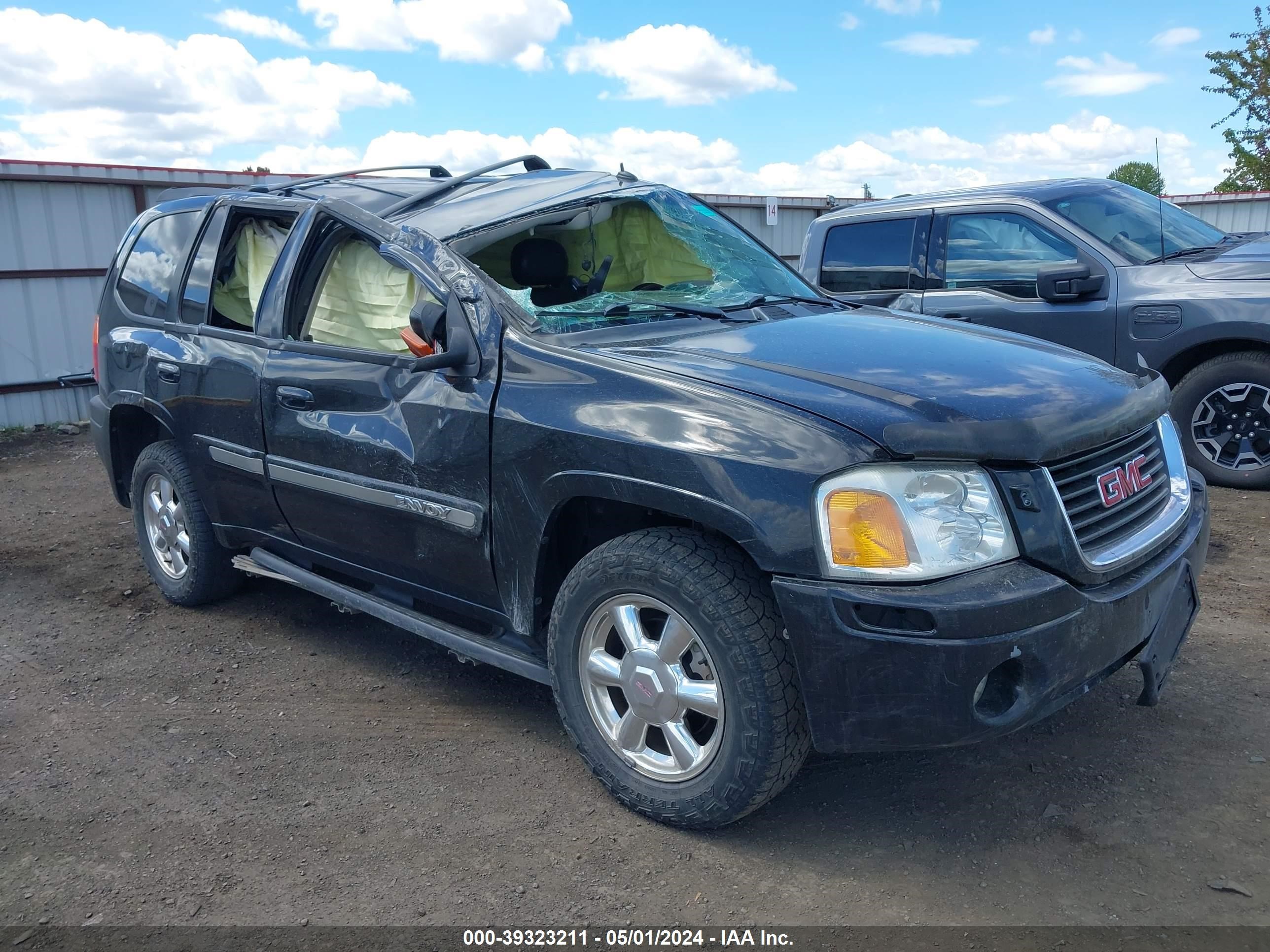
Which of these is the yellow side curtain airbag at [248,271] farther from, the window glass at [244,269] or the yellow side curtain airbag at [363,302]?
the yellow side curtain airbag at [363,302]

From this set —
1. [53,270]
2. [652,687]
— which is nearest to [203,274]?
[652,687]

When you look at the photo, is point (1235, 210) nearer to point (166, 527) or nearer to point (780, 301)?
point (780, 301)

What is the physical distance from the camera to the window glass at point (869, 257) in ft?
22.6

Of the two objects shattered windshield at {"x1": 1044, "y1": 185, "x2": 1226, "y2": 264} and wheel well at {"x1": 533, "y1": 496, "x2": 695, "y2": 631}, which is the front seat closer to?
wheel well at {"x1": 533, "y1": 496, "x2": 695, "y2": 631}

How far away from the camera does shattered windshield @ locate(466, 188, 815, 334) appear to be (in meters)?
3.49

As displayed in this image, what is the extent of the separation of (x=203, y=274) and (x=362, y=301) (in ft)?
3.66

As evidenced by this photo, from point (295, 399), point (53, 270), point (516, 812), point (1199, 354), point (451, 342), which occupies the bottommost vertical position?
point (516, 812)

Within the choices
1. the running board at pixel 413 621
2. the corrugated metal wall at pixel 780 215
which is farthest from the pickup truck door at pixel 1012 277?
the corrugated metal wall at pixel 780 215

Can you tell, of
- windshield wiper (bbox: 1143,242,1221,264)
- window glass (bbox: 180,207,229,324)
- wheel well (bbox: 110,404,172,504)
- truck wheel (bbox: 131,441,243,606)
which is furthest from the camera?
windshield wiper (bbox: 1143,242,1221,264)

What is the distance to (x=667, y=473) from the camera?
8.72 feet

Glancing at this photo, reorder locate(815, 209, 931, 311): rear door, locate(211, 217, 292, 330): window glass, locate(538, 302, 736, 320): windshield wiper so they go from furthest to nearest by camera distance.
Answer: locate(815, 209, 931, 311): rear door → locate(211, 217, 292, 330): window glass → locate(538, 302, 736, 320): windshield wiper

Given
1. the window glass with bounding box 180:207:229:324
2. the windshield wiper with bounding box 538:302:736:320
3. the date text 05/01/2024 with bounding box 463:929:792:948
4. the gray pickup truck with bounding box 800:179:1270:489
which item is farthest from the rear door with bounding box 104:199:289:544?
the gray pickup truck with bounding box 800:179:1270:489

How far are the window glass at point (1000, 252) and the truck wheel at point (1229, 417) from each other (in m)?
1.02

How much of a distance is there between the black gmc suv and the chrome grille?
11 mm
